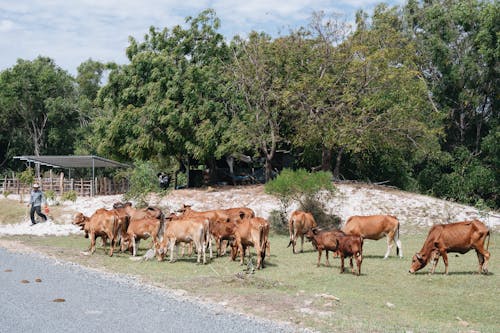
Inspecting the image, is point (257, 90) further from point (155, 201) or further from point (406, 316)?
point (406, 316)

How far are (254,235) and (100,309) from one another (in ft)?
19.4

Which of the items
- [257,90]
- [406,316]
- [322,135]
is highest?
[257,90]

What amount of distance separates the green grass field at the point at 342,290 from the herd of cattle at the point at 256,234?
468 mm

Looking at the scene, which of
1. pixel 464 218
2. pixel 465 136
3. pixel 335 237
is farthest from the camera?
pixel 465 136

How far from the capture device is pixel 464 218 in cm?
3019

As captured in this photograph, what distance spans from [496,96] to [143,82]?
75.4 feet

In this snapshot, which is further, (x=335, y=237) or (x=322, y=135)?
(x=322, y=135)

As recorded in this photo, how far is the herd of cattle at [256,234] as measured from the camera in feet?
49.3

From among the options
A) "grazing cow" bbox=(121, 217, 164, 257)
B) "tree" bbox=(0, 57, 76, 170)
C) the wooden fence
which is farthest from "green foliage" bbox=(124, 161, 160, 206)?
"tree" bbox=(0, 57, 76, 170)

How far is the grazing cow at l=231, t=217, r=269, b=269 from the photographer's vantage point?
51.7 feet

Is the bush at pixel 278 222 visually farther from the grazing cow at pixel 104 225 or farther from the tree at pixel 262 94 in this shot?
the grazing cow at pixel 104 225

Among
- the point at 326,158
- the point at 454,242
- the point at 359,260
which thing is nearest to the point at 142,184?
the point at 326,158

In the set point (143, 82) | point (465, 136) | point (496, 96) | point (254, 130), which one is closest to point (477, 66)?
point (496, 96)

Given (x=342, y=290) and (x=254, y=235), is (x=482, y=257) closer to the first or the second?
(x=342, y=290)
